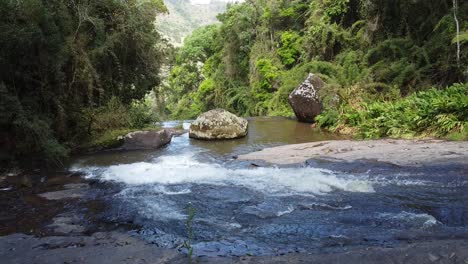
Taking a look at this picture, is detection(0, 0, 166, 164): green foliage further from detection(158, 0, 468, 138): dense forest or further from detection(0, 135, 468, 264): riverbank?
detection(158, 0, 468, 138): dense forest

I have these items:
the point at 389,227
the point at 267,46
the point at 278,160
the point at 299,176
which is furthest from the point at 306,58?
the point at 389,227

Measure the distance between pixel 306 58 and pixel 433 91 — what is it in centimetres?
1157

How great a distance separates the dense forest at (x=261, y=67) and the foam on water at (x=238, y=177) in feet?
6.73

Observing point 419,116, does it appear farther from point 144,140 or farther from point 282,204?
point 144,140

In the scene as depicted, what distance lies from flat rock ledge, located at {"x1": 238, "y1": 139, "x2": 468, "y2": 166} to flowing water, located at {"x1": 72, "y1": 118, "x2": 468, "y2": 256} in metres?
0.60

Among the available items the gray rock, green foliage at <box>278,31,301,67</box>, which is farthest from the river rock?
green foliage at <box>278,31,301,67</box>

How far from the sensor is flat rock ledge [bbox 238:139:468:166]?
8.24 meters

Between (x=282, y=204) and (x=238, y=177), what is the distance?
2061 mm

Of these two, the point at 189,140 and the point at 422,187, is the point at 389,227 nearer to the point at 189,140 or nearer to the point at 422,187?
the point at 422,187

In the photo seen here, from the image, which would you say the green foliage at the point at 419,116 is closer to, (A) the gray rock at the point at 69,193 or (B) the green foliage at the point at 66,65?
(B) the green foliage at the point at 66,65

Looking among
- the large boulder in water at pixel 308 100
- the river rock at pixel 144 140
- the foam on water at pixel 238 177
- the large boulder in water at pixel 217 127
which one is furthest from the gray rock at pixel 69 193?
the large boulder in water at pixel 308 100

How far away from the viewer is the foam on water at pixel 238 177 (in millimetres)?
6980

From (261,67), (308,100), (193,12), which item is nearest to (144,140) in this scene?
(308,100)

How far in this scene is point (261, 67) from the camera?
2602cm
